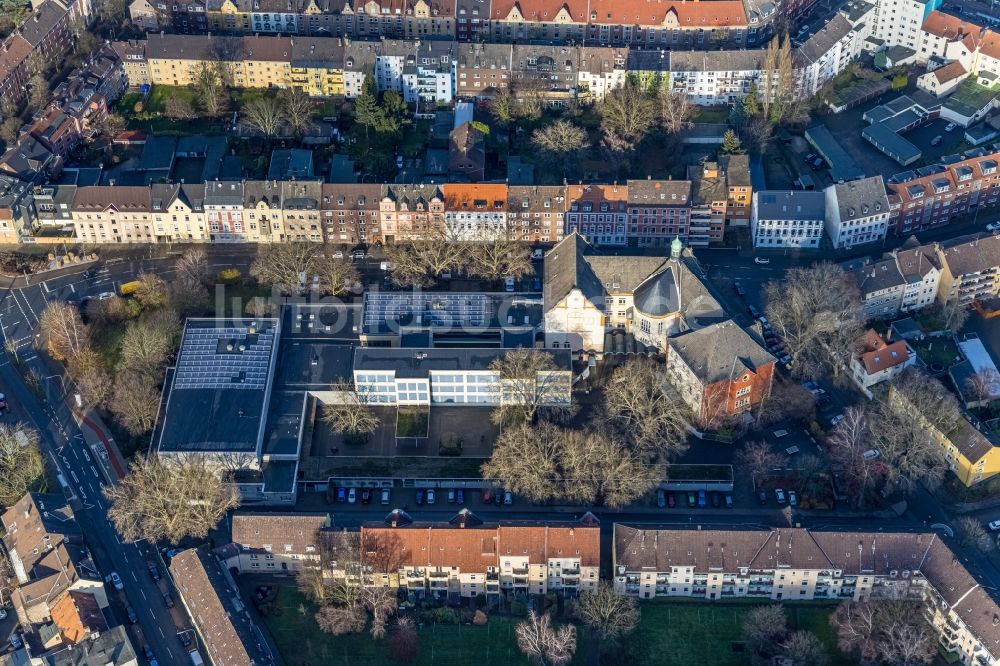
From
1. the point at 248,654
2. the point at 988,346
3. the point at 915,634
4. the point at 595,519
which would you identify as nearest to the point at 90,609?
the point at 248,654

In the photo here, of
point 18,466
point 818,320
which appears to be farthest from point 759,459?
point 18,466

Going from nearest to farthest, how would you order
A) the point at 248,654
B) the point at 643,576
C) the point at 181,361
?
the point at 248,654 < the point at 643,576 < the point at 181,361

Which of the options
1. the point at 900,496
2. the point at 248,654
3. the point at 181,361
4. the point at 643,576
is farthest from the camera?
the point at 181,361

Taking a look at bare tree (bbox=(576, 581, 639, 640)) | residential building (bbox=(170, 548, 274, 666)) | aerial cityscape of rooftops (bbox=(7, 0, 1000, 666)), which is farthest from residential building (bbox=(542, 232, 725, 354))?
residential building (bbox=(170, 548, 274, 666))

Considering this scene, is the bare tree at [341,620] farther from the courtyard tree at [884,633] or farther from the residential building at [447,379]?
the courtyard tree at [884,633]

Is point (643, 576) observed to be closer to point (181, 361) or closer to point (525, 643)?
point (525, 643)

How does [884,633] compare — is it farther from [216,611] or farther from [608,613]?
[216,611]

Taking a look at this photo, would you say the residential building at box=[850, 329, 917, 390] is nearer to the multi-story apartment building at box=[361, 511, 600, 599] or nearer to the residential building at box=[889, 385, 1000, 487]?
the residential building at box=[889, 385, 1000, 487]
